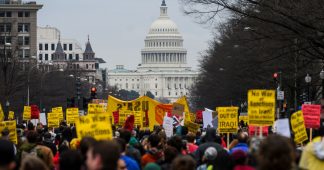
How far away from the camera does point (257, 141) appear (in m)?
13.8

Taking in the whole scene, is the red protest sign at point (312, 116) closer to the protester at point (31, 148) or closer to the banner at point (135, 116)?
the protester at point (31, 148)

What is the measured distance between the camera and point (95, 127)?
15.6m

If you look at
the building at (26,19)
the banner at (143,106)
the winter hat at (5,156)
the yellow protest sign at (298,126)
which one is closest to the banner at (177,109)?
the banner at (143,106)

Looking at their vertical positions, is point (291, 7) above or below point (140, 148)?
above

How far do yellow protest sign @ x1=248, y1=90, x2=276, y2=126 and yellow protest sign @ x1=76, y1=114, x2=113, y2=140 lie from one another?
4442mm

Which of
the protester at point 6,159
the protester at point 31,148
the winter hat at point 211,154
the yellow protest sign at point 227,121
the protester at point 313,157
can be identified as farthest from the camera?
the yellow protest sign at point 227,121

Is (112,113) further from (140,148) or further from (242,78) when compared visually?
(242,78)

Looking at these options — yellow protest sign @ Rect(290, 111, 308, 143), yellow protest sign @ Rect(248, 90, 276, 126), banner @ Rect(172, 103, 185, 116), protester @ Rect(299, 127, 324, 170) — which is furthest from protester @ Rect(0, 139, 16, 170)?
banner @ Rect(172, 103, 185, 116)

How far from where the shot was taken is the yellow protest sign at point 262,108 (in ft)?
65.2

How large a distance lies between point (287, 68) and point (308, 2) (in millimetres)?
26928

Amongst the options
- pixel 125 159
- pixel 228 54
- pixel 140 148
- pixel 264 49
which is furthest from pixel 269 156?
pixel 228 54

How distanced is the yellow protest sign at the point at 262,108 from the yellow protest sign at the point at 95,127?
444 centimetres

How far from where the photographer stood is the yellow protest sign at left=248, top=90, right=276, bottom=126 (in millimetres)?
19859

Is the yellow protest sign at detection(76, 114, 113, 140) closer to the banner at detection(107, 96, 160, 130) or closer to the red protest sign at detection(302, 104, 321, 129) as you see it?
the red protest sign at detection(302, 104, 321, 129)
